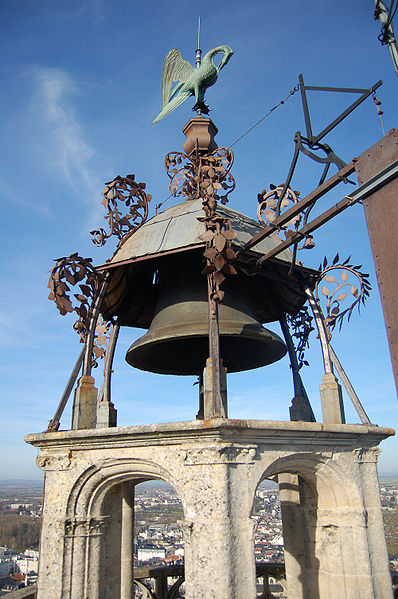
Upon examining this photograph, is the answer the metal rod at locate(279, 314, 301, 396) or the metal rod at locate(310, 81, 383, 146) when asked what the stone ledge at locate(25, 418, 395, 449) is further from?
the metal rod at locate(310, 81, 383, 146)

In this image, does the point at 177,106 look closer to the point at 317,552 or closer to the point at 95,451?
the point at 95,451

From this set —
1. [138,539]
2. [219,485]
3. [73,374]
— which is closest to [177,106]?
[73,374]

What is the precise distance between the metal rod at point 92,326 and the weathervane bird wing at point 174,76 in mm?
3600

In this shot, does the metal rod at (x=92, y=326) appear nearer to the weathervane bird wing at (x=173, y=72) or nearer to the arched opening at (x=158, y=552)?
the arched opening at (x=158, y=552)

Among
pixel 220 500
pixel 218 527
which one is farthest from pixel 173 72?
pixel 218 527

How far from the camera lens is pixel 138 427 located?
17.8 ft

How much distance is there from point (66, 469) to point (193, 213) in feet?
12.6

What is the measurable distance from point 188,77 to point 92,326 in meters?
5.01

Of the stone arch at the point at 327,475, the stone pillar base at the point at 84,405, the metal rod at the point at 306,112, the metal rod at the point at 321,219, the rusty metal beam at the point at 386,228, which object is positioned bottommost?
the stone arch at the point at 327,475

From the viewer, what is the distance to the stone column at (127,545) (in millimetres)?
7023

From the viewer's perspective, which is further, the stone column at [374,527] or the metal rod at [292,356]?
the metal rod at [292,356]

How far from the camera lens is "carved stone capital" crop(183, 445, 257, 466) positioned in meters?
5.02

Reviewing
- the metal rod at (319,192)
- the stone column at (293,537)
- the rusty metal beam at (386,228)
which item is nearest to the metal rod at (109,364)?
the stone column at (293,537)

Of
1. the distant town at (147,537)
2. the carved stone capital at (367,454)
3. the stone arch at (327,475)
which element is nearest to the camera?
the stone arch at (327,475)
